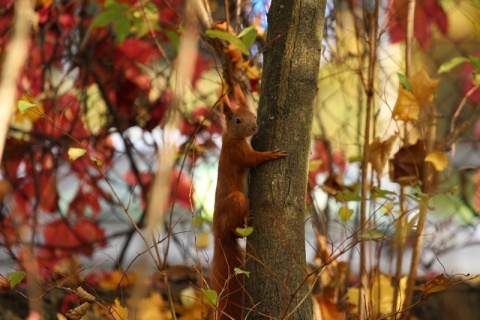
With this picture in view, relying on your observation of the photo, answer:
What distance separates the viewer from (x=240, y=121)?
198cm

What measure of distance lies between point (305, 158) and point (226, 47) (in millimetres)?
655

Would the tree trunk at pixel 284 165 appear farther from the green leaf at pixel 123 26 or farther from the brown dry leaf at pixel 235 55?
the green leaf at pixel 123 26

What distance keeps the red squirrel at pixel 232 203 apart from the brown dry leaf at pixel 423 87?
445mm

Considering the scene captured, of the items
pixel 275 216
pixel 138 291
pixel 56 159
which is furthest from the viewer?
pixel 56 159

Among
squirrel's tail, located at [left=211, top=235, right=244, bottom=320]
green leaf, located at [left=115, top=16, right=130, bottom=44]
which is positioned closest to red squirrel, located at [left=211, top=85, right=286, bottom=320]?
squirrel's tail, located at [left=211, top=235, right=244, bottom=320]

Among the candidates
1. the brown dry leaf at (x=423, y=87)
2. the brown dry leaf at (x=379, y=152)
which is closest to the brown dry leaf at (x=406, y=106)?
the brown dry leaf at (x=423, y=87)

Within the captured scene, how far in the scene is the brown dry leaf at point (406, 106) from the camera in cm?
199

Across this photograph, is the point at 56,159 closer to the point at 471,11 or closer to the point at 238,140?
the point at 238,140

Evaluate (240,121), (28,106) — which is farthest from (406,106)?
(28,106)

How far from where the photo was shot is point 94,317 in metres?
2.61

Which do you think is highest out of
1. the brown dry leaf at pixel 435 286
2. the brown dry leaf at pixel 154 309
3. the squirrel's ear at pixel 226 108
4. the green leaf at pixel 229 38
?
the green leaf at pixel 229 38

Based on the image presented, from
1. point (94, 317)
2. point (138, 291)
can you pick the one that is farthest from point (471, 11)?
point (138, 291)

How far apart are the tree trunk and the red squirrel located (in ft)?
0.36

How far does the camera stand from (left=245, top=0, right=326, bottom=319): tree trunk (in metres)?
1.55
